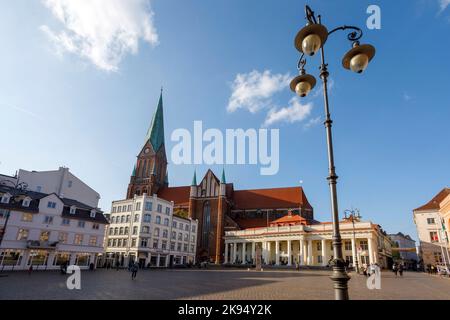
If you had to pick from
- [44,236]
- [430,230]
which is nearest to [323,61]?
[44,236]

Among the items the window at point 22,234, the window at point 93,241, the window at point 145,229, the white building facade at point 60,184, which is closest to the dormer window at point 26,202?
the window at point 22,234

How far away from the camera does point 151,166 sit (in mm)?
85312

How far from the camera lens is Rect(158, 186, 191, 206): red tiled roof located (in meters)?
87.0

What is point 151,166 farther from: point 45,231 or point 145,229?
point 45,231

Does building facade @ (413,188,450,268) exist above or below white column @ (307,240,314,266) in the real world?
above

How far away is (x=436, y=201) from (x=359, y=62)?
69781 mm

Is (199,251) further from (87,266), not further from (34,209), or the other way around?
(34,209)

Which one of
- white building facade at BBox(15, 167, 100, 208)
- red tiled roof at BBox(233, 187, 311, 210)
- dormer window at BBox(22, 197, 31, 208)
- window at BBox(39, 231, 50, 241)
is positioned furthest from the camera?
red tiled roof at BBox(233, 187, 311, 210)

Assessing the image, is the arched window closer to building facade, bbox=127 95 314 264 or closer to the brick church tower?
building facade, bbox=127 95 314 264

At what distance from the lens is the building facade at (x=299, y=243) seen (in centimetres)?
5728

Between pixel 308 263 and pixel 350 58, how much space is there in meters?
61.2

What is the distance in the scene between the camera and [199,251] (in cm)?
7419

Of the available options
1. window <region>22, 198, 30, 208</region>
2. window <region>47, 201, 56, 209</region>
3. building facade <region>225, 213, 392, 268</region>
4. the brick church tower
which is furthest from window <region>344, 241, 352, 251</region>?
window <region>22, 198, 30, 208</region>
